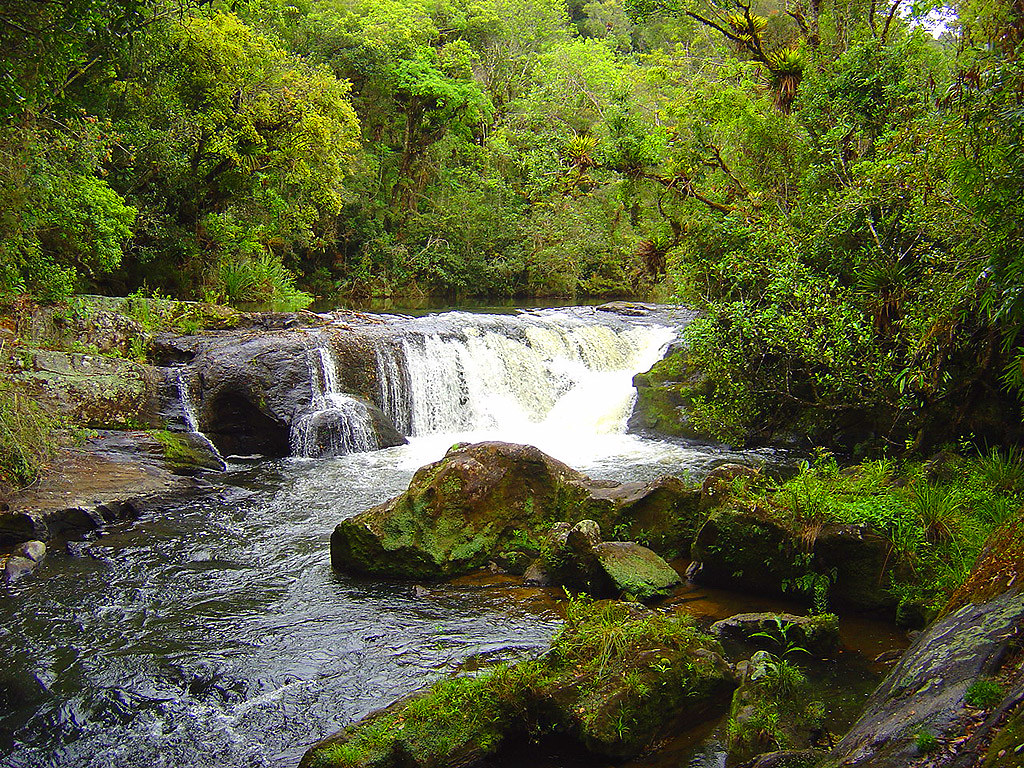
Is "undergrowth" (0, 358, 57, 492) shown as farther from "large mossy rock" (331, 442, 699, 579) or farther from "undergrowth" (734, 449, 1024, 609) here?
"undergrowth" (734, 449, 1024, 609)

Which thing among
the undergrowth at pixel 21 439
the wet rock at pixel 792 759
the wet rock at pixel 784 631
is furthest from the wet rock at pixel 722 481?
the undergrowth at pixel 21 439

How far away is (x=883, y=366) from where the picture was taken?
25.4 ft

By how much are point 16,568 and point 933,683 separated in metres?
7.75

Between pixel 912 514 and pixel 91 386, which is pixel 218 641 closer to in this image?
pixel 912 514

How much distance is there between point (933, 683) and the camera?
2.92 m

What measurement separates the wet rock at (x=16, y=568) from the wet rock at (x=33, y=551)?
6 cm

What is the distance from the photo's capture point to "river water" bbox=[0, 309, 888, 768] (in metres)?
4.72

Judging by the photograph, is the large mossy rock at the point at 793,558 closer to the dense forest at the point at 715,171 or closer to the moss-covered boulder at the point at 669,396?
the dense forest at the point at 715,171

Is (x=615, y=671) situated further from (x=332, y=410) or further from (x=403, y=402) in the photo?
(x=403, y=402)

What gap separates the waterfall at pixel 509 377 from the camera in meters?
14.3

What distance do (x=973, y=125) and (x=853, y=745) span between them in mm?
4061

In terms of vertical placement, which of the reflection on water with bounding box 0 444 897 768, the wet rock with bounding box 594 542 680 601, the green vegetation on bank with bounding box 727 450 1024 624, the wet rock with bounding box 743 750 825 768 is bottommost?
the reflection on water with bounding box 0 444 897 768

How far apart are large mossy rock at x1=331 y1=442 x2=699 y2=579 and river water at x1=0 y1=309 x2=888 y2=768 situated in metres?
0.27

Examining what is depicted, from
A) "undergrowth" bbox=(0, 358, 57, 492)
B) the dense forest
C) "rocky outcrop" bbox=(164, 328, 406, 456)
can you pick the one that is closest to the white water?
"rocky outcrop" bbox=(164, 328, 406, 456)
